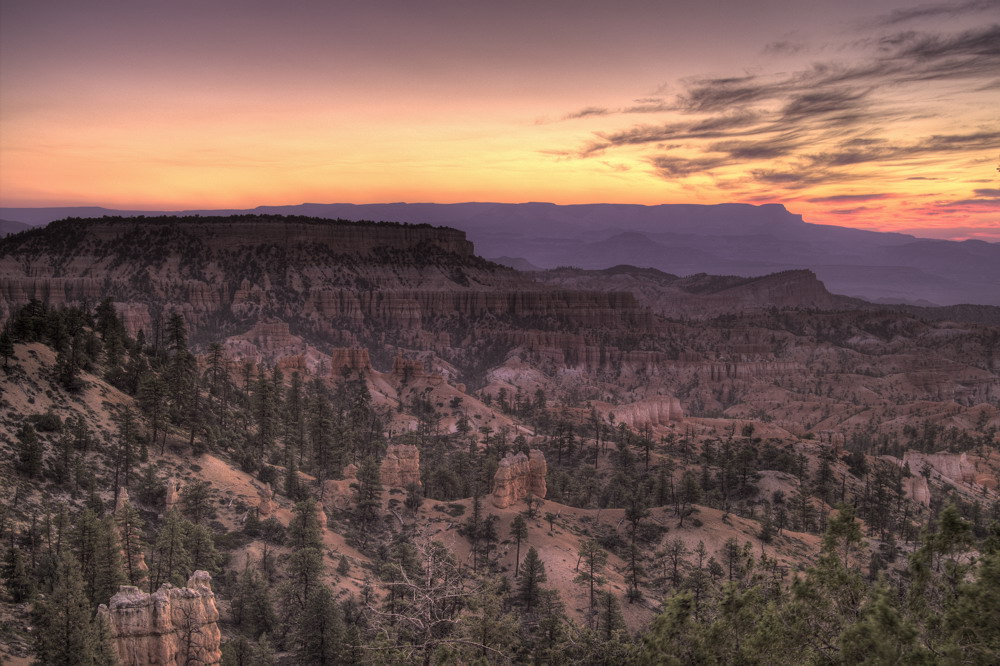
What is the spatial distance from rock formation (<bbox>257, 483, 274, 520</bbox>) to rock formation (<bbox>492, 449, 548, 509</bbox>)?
2023 cm

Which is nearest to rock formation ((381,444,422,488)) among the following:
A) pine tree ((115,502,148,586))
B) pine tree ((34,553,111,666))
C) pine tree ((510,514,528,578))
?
pine tree ((510,514,528,578))

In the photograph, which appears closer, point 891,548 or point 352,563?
point 352,563

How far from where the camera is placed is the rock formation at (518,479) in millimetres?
61844

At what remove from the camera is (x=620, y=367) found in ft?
596

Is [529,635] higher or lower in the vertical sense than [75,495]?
lower

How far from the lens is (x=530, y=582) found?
48094 mm

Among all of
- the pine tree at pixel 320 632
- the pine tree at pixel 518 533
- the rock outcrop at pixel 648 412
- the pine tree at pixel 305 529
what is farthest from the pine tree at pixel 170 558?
the rock outcrop at pixel 648 412

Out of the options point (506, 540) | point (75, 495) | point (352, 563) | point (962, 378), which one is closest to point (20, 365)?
point (75, 495)

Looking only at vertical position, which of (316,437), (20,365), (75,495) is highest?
(20,365)

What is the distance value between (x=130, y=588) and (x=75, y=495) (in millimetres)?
17241

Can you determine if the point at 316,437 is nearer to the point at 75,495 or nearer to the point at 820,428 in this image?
the point at 75,495

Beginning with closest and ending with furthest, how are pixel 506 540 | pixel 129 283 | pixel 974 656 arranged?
1. pixel 974 656
2. pixel 506 540
3. pixel 129 283

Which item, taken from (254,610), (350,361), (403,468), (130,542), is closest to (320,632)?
(254,610)

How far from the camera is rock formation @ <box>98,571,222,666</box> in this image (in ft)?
87.1
